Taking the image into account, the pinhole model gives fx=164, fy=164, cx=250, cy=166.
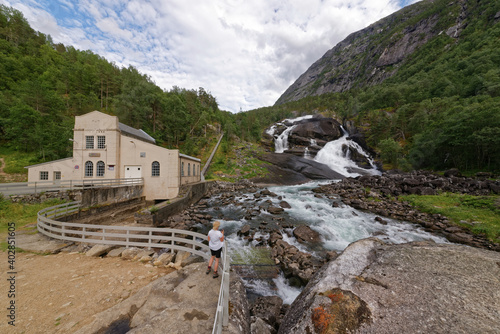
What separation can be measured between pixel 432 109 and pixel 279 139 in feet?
138

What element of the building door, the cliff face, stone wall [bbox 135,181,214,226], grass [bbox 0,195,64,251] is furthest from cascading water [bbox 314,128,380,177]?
the cliff face

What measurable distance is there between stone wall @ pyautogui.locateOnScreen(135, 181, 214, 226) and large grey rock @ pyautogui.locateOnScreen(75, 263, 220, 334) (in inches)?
363

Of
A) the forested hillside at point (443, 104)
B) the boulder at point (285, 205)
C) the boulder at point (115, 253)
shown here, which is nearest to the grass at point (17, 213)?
the boulder at point (115, 253)

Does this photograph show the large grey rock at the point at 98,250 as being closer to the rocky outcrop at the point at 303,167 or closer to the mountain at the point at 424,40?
the rocky outcrop at the point at 303,167

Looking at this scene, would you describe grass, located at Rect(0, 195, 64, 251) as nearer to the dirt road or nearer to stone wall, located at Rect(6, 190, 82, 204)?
stone wall, located at Rect(6, 190, 82, 204)

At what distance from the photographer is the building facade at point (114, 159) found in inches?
777

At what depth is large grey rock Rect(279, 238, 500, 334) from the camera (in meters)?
3.03

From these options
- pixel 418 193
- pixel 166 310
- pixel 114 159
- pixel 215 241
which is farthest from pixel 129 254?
pixel 418 193

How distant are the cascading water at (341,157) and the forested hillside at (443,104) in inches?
186

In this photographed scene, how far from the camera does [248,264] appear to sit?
933 centimetres

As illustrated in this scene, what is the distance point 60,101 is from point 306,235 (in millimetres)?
50831

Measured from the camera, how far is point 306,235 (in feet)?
40.1

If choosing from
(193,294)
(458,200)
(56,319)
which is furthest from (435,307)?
(458,200)

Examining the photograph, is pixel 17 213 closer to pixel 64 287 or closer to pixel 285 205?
pixel 64 287
